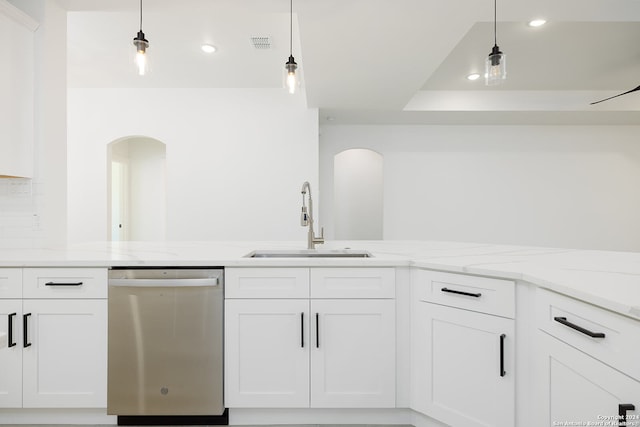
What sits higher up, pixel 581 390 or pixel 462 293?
pixel 462 293

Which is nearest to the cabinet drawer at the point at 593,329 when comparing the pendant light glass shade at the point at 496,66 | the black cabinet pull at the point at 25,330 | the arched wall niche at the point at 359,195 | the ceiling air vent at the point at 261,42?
the pendant light glass shade at the point at 496,66

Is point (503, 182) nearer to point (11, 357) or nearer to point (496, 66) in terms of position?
point (496, 66)

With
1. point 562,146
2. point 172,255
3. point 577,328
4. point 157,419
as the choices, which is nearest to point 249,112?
point 172,255

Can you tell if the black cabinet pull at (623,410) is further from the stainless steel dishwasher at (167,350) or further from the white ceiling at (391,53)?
the white ceiling at (391,53)

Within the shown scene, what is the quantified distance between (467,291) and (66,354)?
6.35 ft

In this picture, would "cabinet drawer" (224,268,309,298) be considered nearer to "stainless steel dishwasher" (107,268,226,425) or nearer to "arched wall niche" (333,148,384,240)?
"stainless steel dishwasher" (107,268,226,425)

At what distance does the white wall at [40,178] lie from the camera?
2.05 meters

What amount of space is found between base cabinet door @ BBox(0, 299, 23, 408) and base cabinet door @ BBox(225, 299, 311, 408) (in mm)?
1009

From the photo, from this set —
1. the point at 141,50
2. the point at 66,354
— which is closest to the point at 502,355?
the point at 66,354

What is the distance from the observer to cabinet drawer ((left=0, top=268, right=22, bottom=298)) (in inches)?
63.1

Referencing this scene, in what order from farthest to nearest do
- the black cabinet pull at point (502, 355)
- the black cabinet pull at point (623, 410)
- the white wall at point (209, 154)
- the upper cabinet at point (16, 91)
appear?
the white wall at point (209, 154) → the upper cabinet at point (16, 91) → the black cabinet pull at point (502, 355) → the black cabinet pull at point (623, 410)

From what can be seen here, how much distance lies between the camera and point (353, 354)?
162 centimetres

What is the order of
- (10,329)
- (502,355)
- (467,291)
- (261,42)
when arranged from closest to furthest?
(502,355) < (467,291) < (10,329) < (261,42)

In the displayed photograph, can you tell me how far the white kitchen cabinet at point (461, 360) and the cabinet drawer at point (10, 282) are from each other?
76.6 inches
